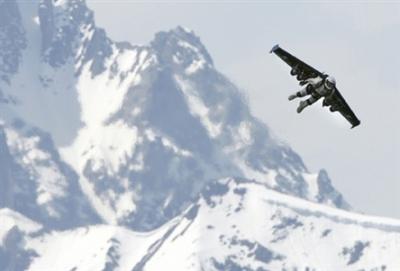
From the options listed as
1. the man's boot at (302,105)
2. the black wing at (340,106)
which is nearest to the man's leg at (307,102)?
the man's boot at (302,105)

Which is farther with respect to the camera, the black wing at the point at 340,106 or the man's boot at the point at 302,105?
the black wing at the point at 340,106

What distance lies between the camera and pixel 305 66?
144m

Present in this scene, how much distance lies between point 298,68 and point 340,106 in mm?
6474

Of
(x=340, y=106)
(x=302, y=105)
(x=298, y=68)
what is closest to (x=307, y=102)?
(x=302, y=105)

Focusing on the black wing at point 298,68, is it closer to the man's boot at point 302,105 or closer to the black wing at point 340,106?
the man's boot at point 302,105

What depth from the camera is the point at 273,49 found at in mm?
140500

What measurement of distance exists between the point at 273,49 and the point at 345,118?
13.5m

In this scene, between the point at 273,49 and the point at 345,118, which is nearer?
the point at 273,49

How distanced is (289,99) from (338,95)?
4.28 meters

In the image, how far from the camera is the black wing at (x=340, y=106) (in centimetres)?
14650

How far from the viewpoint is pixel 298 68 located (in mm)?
145375

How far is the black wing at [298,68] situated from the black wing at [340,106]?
2589mm

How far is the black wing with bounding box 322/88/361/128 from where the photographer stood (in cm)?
14650

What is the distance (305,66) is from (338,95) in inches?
173
